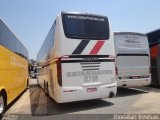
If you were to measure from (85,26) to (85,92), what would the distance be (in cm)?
255

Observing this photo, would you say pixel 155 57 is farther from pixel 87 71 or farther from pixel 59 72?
pixel 59 72

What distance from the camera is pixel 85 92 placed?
9656mm

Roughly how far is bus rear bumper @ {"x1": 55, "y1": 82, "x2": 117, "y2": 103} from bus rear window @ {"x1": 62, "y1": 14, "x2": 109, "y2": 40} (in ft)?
6.35

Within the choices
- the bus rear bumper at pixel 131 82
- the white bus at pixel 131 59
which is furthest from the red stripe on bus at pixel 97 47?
the bus rear bumper at pixel 131 82

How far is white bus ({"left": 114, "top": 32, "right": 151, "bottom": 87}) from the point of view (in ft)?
41.8

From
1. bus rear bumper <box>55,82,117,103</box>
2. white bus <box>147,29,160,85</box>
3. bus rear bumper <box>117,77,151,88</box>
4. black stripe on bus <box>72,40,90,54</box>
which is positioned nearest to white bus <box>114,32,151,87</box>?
bus rear bumper <box>117,77,151,88</box>

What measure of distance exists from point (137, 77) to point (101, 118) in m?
5.56

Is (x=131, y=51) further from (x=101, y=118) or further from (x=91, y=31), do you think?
(x=101, y=118)

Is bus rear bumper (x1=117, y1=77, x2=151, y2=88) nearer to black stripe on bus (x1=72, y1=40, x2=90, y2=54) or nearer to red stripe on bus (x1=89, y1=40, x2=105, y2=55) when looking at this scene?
red stripe on bus (x1=89, y1=40, x2=105, y2=55)

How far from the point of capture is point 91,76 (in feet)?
32.5

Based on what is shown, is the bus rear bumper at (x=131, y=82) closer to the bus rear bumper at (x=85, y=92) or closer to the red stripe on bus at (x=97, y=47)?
the bus rear bumper at (x=85, y=92)

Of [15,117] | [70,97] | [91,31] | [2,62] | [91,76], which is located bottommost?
[15,117]

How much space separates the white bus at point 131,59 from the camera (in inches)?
502

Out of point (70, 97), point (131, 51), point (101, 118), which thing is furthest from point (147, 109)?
point (131, 51)
